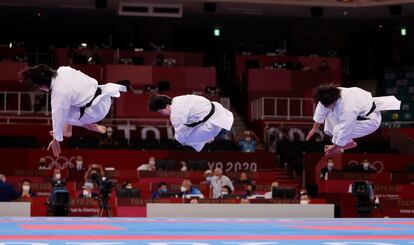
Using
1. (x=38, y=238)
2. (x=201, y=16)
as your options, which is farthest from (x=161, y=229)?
(x=201, y=16)

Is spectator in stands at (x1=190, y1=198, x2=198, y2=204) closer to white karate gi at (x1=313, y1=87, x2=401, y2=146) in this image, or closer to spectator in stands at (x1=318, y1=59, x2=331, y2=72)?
white karate gi at (x1=313, y1=87, x2=401, y2=146)

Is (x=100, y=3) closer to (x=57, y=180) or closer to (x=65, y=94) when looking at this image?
(x=57, y=180)

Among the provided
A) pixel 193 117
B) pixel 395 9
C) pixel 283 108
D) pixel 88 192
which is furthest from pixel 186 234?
pixel 395 9

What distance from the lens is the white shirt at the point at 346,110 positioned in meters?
14.3

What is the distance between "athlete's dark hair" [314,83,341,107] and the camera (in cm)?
1400

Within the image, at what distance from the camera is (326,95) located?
45.9 feet

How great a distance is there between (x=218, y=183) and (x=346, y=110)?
10.5 m

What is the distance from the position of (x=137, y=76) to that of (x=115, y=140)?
4468 mm

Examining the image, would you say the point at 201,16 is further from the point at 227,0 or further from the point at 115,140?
the point at 115,140

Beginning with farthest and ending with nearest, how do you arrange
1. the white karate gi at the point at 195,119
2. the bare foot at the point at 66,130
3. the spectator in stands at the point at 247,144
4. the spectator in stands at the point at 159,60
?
the spectator in stands at the point at 159,60, the spectator in stands at the point at 247,144, the white karate gi at the point at 195,119, the bare foot at the point at 66,130

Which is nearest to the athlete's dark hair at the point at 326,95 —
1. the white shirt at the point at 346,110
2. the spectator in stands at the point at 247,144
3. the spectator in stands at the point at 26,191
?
the white shirt at the point at 346,110

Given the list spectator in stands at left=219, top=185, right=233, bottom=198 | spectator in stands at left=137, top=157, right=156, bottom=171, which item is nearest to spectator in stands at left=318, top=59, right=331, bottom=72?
spectator in stands at left=137, top=157, right=156, bottom=171

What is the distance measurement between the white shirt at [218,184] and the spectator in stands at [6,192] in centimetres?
534

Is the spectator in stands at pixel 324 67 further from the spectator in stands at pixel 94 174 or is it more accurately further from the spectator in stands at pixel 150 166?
the spectator in stands at pixel 94 174
